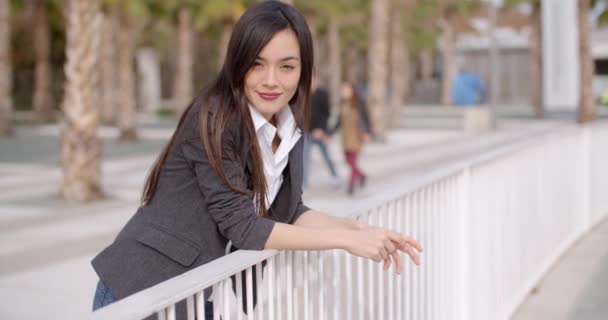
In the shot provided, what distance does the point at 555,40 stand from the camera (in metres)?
18.5

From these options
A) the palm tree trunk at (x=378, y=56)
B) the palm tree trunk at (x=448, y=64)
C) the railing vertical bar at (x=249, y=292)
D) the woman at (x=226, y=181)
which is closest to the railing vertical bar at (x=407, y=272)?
the woman at (x=226, y=181)

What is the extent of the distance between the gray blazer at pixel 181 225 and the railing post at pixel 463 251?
7.41ft

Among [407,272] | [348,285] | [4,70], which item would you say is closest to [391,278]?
[407,272]

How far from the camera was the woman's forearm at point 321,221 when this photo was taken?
277 cm

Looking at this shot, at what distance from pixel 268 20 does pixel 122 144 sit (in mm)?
22220

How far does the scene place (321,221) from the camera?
279 centimetres

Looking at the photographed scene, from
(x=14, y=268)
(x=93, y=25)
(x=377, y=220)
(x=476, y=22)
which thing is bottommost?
(x=14, y=268)

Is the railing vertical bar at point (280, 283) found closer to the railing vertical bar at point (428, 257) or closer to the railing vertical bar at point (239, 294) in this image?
the railing vertical bar at point (239, 294)

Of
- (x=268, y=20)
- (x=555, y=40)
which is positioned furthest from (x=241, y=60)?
(x=555, y=40)

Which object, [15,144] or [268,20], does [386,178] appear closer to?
[268,20]

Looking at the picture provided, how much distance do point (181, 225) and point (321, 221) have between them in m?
0.55

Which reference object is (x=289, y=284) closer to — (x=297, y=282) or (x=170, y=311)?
(x=297, y=282)

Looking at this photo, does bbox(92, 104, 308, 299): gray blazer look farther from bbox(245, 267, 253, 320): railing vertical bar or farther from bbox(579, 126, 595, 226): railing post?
bbox(579, 126, 595, 226): railing post

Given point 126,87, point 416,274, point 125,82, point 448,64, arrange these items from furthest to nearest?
point 448,64 < point 125,82 < point 126,87 < point 416,274
